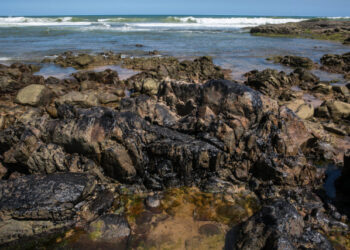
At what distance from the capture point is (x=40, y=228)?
171 inches

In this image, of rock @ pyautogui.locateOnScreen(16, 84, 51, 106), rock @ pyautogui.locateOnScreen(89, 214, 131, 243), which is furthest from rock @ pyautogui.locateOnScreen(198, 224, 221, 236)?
rock @ pyautogui.locateOnScreen(16, 84, 51, 106)

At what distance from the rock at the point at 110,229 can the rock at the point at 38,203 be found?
1.61ft

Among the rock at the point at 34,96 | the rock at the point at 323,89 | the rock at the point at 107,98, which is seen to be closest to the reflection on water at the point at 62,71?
the rock at the point at 107,98

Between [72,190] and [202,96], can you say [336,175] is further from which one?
[72,190]

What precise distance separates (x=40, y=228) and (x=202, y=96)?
187 inches

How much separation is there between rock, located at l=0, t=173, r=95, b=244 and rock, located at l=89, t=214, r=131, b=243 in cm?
49

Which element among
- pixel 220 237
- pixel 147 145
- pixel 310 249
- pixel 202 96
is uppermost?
pixel 202 96

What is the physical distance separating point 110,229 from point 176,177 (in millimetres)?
1875

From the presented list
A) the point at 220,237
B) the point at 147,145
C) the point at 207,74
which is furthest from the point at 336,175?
the point at 207,74

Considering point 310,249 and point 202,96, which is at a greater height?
point 202,96

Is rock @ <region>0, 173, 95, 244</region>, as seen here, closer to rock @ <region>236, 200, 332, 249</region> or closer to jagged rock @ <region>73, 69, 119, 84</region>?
rock @ <region>236, 200, 332, 249</region>

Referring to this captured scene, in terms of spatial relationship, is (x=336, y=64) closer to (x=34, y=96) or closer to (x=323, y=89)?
(x=323, y=89)

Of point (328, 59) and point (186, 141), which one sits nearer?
point (186, 141)

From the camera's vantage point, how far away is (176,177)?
223 inches
